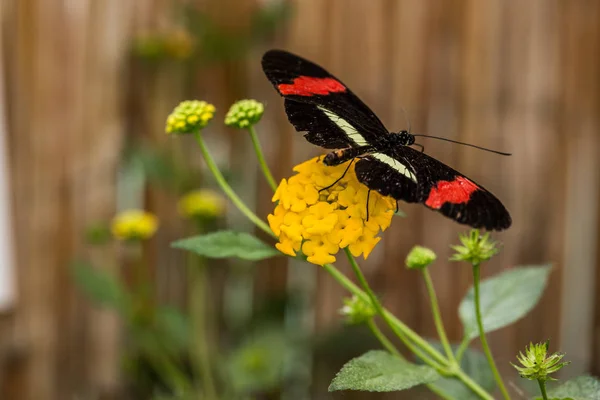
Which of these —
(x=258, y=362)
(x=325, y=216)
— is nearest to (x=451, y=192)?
(x=325, y=216)

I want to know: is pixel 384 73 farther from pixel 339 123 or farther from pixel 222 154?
pixel 339 123

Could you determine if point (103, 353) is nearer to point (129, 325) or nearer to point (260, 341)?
point (129, 325)

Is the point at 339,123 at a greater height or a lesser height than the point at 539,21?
lesser

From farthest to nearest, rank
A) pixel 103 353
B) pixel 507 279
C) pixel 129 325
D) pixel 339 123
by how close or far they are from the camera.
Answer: pixel 103 353 → pixel 129 325 → pixel 507 279 → pixel 339 123

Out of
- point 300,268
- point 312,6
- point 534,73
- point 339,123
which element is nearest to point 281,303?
point 300,268

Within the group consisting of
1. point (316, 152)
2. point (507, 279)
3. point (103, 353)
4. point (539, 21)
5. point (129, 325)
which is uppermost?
point (539, 21)

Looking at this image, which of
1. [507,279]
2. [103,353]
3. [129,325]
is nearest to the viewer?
[507,279]

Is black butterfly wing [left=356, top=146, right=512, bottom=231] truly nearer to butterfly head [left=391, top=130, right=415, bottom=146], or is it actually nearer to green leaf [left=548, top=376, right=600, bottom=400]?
butterfly head [left=391, top=130, right=415, bottom=146]

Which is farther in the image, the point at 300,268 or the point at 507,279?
the point at 300,268
